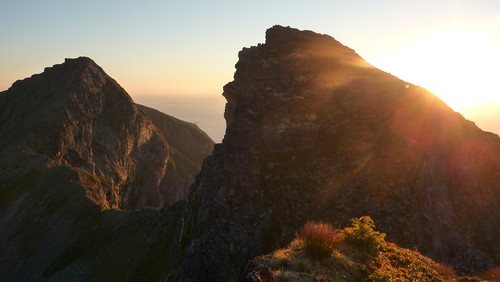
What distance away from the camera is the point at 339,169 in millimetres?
41219

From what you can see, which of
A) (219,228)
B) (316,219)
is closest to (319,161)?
(316,219)

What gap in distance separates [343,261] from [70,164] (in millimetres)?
100496

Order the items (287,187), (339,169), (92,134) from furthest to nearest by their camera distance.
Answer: (92,134), (287,187), (339,169)

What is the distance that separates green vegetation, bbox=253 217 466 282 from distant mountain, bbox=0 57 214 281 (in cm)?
5215

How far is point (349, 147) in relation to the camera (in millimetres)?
42844

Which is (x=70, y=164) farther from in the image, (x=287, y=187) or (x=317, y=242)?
(x=317, y=242)

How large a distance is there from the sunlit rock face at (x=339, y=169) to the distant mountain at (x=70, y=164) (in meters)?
22.9

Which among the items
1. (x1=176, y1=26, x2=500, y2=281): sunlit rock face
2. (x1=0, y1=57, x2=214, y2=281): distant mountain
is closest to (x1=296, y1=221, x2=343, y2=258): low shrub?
(x1=176, y1=26, x2=500, y2=281): sunlit rock face

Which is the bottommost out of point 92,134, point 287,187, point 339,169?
point 92,134

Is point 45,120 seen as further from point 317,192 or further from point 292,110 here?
point 317,192

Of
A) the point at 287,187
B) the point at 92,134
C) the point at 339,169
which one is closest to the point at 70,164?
the point at 92,134

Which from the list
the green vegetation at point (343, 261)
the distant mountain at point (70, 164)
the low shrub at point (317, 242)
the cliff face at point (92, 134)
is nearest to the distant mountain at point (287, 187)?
the distant mountain at point (70, 164)

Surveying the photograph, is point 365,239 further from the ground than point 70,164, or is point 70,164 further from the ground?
point 365,239

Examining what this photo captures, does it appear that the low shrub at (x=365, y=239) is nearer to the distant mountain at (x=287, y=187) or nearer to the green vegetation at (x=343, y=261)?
the green vegetation at (x=343, y=261)
